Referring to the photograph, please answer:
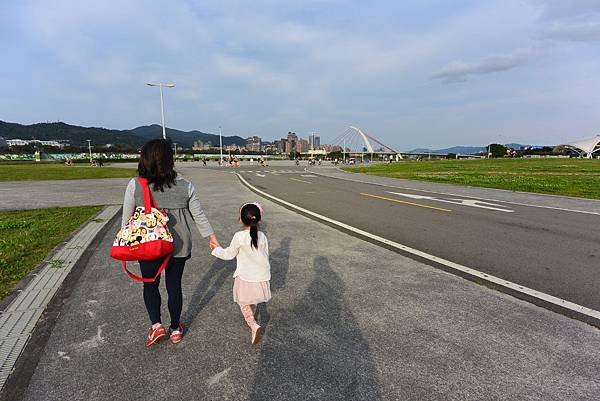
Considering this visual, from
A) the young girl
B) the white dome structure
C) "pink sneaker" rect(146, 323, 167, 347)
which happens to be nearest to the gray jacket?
the young girl

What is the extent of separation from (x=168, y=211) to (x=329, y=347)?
1.89m

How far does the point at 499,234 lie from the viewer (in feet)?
23.0

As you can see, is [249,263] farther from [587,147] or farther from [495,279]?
[587,147]

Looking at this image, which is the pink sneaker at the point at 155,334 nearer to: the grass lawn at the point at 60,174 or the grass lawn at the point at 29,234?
the grass lawn at the point at 29,234

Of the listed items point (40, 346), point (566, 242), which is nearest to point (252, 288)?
point (40, 346)

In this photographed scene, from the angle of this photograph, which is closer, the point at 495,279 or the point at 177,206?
the point at 177,206

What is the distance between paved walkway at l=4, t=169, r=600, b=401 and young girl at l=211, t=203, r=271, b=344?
364mm

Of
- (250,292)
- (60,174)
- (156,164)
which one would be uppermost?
(156,164)

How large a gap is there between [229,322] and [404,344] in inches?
68.1

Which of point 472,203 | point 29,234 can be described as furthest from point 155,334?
point 472,203

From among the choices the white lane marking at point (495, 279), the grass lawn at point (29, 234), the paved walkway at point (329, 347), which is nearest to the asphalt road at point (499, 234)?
the white lane marking at point (495, 279)

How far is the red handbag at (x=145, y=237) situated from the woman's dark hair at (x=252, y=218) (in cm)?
65

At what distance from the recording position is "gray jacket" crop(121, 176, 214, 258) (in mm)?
2820

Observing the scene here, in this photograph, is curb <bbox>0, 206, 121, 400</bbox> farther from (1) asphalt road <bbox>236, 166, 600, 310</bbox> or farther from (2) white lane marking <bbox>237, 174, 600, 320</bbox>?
(1) asphalt road <bbox>236, 166, 600, 310</bbox>
